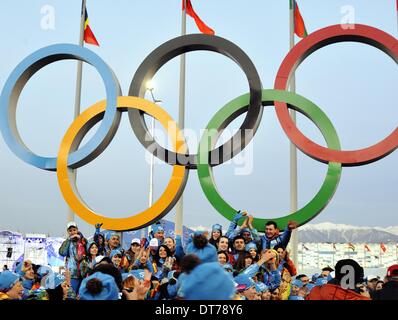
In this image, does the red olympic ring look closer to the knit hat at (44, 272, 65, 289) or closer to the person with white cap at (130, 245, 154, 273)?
the person with white cap at (130, 245, 154, 273)

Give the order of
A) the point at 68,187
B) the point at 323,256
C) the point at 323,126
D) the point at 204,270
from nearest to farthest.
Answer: the point at 204,270 < the point at 323,126 < the point at 68,187 < the point at 323,256

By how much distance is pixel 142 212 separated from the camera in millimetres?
10109

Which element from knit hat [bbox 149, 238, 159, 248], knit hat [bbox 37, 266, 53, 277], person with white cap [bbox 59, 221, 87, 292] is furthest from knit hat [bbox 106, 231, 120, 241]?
knit hat [bbox 37, 266, 53, 277]

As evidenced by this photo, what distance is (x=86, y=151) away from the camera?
10.6m

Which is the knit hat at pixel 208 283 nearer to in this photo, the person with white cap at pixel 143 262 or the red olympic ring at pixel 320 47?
the person with white cap at pixel 143 262

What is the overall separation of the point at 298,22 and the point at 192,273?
1077 cm

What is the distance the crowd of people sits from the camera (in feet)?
13.6

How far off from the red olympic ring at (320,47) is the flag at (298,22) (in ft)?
8.93

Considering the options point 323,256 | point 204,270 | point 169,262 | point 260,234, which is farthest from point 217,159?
point 323,256

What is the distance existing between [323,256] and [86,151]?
12456mm

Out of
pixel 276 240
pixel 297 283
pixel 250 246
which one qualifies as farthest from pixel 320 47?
pixel 297 283

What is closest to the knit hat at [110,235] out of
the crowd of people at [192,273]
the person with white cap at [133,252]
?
the crowd of people at [192,273]

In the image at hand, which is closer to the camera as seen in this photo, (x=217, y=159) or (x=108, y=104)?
(x=217, y=159)

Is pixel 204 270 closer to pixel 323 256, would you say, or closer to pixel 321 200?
pixel 321 200
